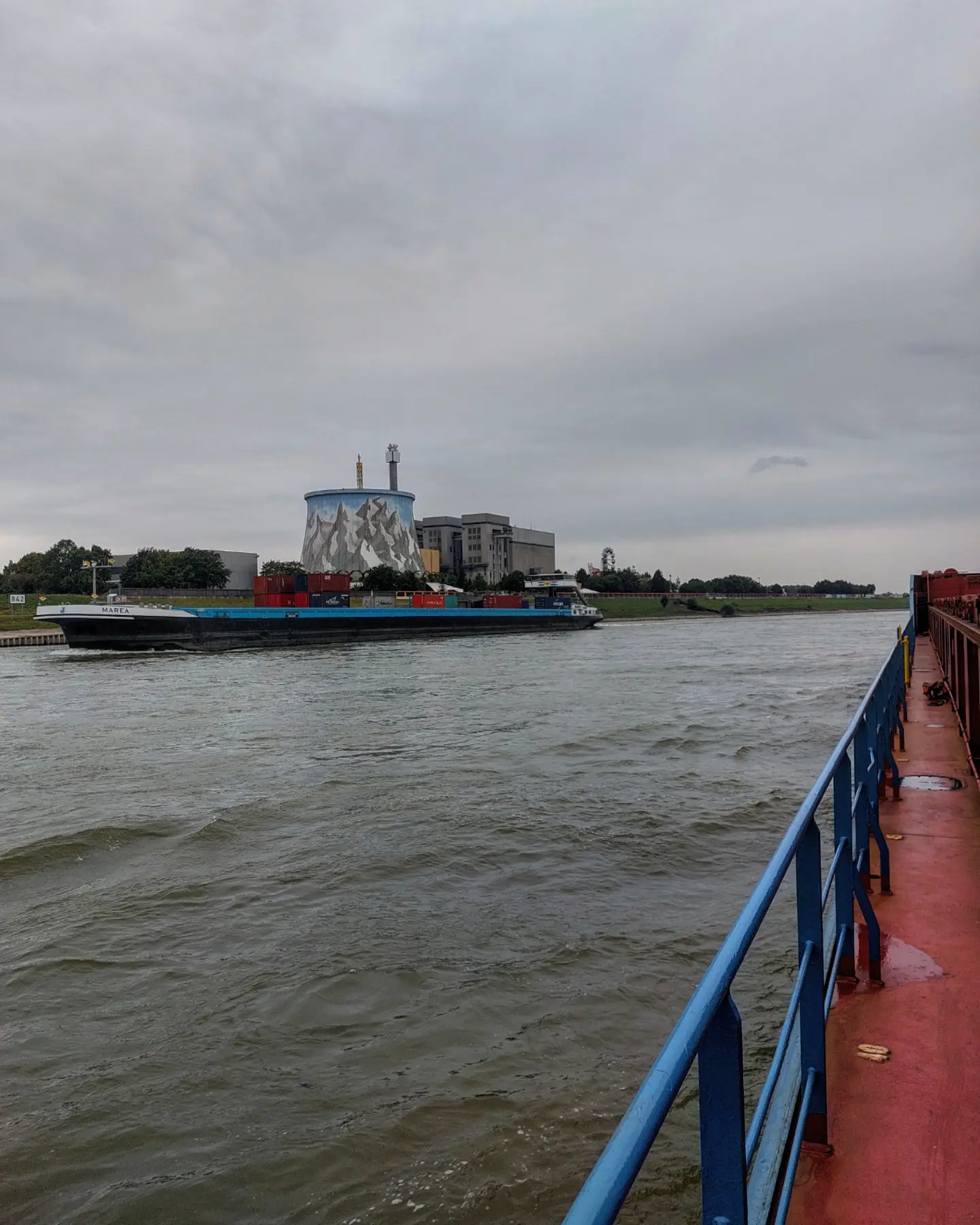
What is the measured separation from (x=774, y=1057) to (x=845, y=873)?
1.04m

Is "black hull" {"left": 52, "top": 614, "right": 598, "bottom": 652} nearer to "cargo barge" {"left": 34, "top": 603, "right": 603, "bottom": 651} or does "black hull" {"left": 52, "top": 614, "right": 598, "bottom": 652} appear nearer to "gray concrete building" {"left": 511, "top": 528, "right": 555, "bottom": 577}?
"cargo barge" {"left": 34, "top": 603, "right": 603, "bottom": 651}

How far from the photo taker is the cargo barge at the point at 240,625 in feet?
133

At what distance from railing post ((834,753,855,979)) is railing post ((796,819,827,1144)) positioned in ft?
3.00

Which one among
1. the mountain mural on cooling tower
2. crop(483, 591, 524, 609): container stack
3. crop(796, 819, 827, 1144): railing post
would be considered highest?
the mountain mural on cooling tower

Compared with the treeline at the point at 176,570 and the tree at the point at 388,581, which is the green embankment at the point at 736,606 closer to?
the tree at the point at 388,581

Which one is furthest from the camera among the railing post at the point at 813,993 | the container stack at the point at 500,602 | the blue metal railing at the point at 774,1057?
the container stack at the point at 500,602

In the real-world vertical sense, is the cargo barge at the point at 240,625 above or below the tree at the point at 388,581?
below

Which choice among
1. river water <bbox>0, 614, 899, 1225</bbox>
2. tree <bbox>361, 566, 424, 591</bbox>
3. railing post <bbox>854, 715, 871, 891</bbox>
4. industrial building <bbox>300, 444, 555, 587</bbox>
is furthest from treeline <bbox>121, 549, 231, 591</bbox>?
railing post <bbox>854, 715, 871, 891</bbox>

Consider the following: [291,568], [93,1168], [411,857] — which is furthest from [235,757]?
[291,568]

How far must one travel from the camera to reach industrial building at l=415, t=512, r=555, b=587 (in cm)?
14650

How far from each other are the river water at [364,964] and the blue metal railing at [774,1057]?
3.64 ft

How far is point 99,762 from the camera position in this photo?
43.7 ft

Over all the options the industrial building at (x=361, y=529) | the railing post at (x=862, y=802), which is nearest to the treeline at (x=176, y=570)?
the industrial building at (x=361, y=529)

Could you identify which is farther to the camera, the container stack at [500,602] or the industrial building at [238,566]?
the industrial building at [238,566]
